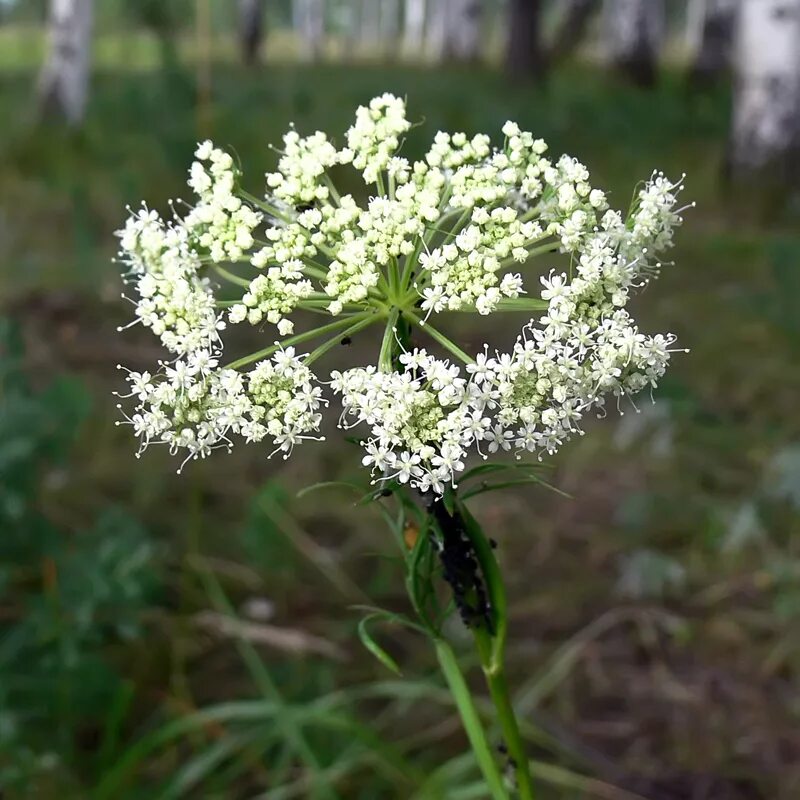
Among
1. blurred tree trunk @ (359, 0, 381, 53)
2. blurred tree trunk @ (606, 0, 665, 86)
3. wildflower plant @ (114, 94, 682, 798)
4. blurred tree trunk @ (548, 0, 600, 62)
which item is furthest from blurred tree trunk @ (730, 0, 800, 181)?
blurred tree trunk @ (359, 0, 381, 53)

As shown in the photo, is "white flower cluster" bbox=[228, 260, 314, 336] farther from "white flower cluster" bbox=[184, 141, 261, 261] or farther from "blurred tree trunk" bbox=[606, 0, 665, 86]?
"blurred tree trunk" bbox=[606, 0, 665, 86]

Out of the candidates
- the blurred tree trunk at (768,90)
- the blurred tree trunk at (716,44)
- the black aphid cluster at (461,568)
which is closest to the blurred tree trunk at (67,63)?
the blurred tree trunk at (768,90)

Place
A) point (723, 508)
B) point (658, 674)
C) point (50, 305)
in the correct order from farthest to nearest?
point (50, 305)
point (723, 508)
point (658, 674)

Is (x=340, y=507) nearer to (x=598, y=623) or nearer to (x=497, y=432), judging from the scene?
(x=598, y=623)

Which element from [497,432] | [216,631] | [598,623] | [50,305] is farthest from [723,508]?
[50,305]

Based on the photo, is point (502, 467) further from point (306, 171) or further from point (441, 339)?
point (306, 171)

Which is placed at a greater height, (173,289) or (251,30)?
(173,289)


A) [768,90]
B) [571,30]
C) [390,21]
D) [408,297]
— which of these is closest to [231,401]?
[408,297]
